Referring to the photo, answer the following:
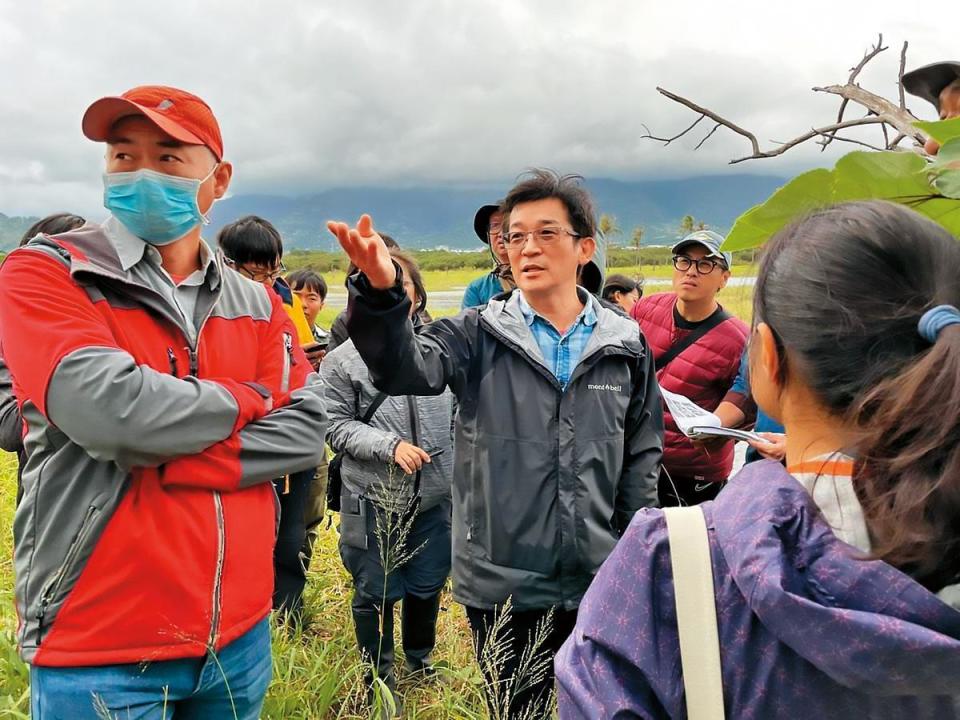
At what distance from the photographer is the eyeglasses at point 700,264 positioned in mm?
3322

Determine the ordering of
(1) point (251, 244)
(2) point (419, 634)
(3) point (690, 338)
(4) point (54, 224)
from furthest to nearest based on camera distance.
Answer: (1) point (251, 244), (3) point (690, 338), (2) point (419, 634), (4) point (54, 224)

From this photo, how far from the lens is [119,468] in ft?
4.84

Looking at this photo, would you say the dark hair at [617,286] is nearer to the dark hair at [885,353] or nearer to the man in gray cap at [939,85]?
the man in gray cap at [939,85]

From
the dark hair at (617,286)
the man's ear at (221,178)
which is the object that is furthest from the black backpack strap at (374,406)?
the dark hair at (617,286)

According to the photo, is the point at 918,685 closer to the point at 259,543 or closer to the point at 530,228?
the point at 259,543

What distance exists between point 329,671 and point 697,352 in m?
2.25

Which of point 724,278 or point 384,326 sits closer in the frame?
point 384,326

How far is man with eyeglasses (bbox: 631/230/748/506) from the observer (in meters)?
3.35

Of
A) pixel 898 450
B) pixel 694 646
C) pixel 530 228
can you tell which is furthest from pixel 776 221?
pixel 530 228

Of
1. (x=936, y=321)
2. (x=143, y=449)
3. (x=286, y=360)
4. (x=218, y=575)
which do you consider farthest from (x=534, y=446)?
(x=936, y=321)

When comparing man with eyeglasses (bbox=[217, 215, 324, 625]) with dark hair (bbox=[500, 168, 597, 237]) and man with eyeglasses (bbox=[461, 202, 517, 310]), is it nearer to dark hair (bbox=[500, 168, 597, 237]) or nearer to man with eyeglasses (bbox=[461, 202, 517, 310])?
man with eyeglasses (bbox=[461, 202, 517, 310])

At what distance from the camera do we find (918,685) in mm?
792

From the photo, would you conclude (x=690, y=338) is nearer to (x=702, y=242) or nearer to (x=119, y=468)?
(x=702, y=242)

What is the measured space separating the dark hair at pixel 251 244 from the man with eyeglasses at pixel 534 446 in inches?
68.6
